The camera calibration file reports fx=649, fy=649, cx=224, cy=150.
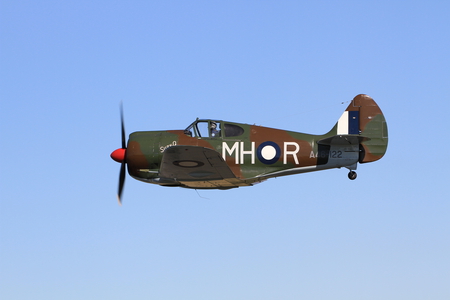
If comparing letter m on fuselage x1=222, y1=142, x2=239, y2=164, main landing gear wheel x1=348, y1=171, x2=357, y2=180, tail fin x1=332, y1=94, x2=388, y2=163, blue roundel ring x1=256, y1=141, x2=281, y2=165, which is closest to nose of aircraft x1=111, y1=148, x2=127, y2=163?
letter m on fuselage x1=222, y1=142, x2=239, y2=164

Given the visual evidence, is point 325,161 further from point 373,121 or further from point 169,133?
point 169,133

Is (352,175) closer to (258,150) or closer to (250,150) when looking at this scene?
(258,150)

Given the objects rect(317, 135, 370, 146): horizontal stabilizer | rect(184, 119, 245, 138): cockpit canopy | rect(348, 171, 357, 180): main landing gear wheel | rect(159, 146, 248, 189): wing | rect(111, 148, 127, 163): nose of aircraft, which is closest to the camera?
rect(159, 146, 248, 189): wing

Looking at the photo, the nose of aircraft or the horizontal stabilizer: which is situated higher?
the horizontal stabilizer

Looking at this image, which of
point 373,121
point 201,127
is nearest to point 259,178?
point 201,127

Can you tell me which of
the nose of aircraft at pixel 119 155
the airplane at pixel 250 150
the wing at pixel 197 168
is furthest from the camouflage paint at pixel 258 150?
the nose of aircraft at pixel 119 155

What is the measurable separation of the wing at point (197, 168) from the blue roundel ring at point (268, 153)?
966 millimetres

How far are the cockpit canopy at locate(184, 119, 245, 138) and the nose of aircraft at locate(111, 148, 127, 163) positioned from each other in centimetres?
202

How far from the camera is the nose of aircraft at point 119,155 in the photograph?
19281 millimetres

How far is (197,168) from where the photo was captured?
17.9 metres

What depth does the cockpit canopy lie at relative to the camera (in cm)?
1883

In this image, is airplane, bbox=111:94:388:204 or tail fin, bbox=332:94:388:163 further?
tail fin, bbox=332:94:388:163

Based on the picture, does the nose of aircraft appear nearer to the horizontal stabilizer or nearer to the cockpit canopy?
the cockpit canopy

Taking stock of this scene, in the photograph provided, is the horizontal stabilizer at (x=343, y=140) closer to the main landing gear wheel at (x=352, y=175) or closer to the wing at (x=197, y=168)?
the main landing gear wheel at (x=352, y=175)
